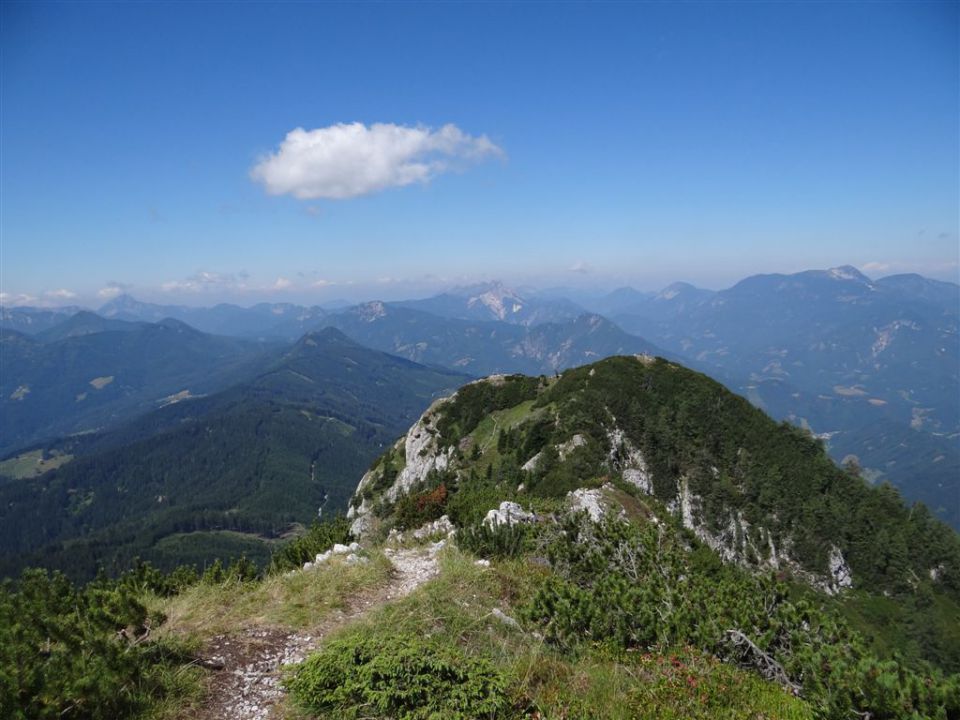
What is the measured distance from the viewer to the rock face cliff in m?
51.7

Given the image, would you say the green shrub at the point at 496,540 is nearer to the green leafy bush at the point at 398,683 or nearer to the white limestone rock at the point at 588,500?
the green leafy bush at the point at 398,683

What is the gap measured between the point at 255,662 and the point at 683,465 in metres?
55.7

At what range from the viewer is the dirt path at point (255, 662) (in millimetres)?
7172

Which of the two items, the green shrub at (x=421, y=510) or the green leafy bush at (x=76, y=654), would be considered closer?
the green leafy bush at (x=76, y=654)

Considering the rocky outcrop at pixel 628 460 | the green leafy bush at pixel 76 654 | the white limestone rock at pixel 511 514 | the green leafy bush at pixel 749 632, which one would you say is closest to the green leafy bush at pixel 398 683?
the green leafy bush at pixel 76 654

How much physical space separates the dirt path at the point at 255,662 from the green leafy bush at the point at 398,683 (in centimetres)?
58

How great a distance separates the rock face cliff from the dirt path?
31.9 meters

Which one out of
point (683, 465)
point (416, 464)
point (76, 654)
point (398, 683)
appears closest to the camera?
point (76, 654)

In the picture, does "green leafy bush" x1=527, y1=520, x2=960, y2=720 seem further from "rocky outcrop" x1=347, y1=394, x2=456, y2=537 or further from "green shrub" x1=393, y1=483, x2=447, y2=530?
"rocky outcrop" x1=347, y1=394, x2=456, y2=537

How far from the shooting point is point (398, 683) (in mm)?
6531

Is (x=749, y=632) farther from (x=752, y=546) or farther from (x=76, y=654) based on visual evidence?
(x=752, y=546)

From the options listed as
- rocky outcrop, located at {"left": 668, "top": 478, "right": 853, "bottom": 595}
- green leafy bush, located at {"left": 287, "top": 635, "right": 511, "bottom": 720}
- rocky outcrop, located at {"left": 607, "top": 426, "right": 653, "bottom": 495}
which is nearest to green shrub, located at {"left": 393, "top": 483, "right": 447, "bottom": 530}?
green leafy bush, located at {"left": 287, "top": 635, "right": 511, "bottom": 720}

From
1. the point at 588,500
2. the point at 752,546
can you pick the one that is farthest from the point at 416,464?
the point at 588,500

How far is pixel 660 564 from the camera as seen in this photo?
11.8 meters
